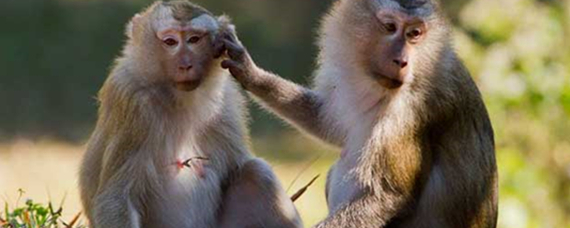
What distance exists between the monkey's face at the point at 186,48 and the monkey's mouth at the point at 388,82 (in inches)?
28.0

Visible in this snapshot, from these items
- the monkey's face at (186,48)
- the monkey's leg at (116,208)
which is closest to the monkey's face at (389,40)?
the monkey's face at (186,48)

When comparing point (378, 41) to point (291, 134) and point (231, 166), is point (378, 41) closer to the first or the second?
point (231, 166)

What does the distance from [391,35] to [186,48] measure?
0.85 metres

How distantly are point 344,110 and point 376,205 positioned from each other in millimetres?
495

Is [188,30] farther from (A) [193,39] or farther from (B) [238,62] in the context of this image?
(B) [238,62]

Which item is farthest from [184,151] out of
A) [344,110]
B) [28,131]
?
[28,131]

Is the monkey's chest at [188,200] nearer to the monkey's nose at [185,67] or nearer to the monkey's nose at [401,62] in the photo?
the monkey's nose at [185,67]

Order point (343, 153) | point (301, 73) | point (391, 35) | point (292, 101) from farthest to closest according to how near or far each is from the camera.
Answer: point (301, 73) < point (292, 101) < point (343, 153) < point (391, 35)

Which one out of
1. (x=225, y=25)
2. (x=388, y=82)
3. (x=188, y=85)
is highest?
(x=225, y=25)

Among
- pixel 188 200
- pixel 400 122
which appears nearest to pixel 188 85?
pixel 188 200

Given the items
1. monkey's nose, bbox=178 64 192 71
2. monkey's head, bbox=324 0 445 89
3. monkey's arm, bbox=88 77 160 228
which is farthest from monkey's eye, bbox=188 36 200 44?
monkey's head, bbox=324 0 445 89

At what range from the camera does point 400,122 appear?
684 cm

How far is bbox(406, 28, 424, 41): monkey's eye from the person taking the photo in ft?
21.8

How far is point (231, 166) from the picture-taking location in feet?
23.5
